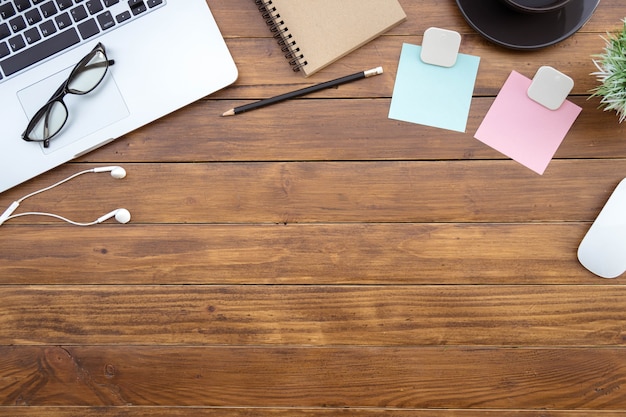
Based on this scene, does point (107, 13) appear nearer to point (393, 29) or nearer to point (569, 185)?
point (393, 29)

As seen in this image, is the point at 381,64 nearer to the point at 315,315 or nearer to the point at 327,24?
the point at 327,24

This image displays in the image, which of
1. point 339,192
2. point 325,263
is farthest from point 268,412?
point 339,192

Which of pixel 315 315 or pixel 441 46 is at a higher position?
pixel 441 46

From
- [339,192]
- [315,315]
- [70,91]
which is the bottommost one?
[315,315]

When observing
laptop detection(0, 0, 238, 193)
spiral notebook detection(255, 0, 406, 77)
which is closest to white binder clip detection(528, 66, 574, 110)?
spiral notebook detection(255, 0, 406, 77)

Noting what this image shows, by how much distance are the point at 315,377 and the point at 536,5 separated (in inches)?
26.6

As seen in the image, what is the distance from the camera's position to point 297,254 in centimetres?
88

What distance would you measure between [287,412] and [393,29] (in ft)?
2.13

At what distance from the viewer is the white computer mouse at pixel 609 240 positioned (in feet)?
2.76

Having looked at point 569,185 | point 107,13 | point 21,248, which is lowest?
point 569,185

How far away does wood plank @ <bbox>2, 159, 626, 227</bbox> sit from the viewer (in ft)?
2.85

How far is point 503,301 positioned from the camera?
87 centimetres

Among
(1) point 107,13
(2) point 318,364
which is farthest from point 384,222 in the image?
(1) point 107,13

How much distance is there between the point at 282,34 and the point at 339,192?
0.88 ft
